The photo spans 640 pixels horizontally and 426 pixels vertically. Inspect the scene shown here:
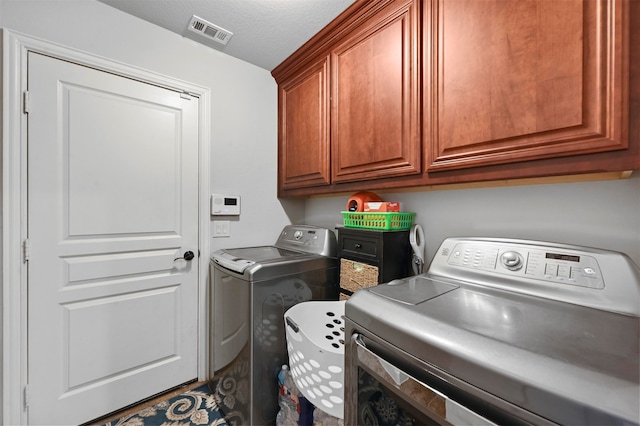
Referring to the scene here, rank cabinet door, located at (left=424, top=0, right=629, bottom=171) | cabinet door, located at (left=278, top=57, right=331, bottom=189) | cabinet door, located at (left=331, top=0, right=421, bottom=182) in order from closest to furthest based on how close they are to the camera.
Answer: cabinet door, located at (left=424, top=0, right=629, bottom=171) → cabinet door, located at (left=331, top=0, right=421, bottom=182) → cabinet door, located at (left=278, top=57, right=331, bottom=189)

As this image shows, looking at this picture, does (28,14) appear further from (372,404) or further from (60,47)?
(372,404)

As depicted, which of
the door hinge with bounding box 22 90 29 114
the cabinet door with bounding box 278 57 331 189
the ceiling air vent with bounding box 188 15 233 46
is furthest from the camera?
the cabinet door with bounding box 278 57 331 189

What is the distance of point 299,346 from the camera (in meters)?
1.08

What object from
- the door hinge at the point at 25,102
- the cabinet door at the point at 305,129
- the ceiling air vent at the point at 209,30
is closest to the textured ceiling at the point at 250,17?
the ceiling air vent at the point at 209,30

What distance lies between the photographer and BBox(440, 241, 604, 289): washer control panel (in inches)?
32.0

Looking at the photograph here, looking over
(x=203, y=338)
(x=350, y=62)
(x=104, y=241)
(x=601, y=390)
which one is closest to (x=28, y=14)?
(x=104, y=241)

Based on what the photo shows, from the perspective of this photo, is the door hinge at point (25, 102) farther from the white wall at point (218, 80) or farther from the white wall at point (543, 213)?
the white wall at point (543, 213)

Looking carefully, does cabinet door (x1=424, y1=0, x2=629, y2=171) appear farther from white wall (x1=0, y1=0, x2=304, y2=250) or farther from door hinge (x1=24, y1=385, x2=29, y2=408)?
door hinge (x1=24, y1=385, x2=29, y2=408)

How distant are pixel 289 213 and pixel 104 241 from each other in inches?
50.2

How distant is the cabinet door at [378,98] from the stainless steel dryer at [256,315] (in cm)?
59

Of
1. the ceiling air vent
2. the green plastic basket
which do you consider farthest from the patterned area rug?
the ceiling air vent

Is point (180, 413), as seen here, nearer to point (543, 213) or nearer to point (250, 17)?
point (543, 213)

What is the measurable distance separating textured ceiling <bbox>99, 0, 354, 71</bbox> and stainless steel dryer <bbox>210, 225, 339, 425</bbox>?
134 centimetres

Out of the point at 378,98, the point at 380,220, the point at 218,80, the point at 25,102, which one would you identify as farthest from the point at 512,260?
the point at 25,102
